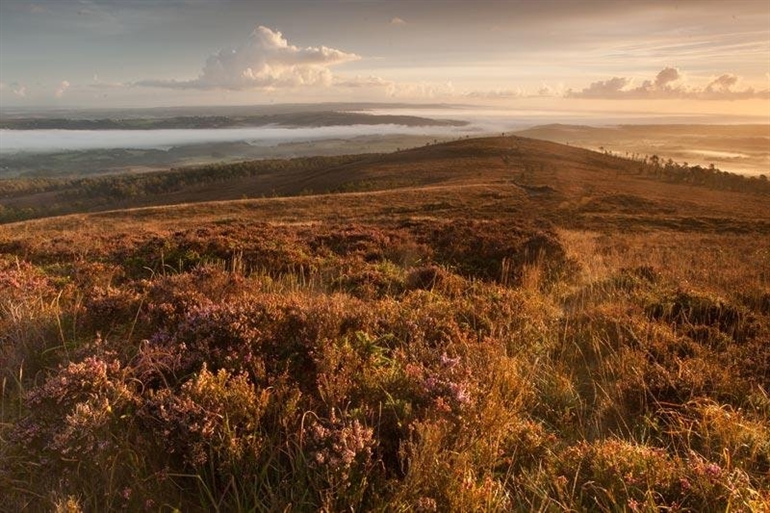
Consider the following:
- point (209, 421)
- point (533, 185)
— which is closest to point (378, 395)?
point (209, 421)

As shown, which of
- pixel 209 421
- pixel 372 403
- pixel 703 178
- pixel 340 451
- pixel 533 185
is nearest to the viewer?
pixel 340 451

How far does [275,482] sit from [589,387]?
3.11 meters

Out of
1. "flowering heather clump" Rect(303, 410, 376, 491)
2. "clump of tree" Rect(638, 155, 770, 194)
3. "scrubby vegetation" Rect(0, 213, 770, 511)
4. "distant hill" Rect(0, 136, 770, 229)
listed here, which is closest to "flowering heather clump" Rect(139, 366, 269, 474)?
"scrubby vegetation" Rect(0, 213, 770, 511)

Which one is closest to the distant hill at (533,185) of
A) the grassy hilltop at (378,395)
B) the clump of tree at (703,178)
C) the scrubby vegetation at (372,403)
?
the clump of tree at (703,178)

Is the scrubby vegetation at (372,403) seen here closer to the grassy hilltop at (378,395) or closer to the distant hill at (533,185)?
the grassy hilltop at (378,395)

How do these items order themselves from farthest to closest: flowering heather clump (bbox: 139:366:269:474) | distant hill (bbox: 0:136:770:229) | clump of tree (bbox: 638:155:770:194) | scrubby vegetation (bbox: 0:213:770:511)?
clump of tree (bbox: 638:155:770:194), distant hill (bbox: 0:136:770:229), flowering heather clump (bbox: 139:366:269:474), scrubby vegetation (bbox: 0:213:770:511)

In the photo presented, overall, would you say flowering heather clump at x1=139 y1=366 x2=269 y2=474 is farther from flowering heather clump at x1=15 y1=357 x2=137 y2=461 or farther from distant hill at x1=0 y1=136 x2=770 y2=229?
distant hill at x1=0 y1=136 x2=770 y2=229

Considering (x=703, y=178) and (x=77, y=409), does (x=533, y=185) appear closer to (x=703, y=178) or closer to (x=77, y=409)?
(x=703, y=178)

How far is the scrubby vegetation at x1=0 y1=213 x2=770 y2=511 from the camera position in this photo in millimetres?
2557

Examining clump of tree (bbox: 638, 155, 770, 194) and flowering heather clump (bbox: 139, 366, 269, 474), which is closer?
flowering heather clump (bbox: 139, 366, 269, 474)

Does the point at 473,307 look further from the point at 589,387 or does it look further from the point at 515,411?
the point at 515,411

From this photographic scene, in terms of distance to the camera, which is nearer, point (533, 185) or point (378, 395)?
point (378, 395)

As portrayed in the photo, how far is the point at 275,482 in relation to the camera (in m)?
2.62

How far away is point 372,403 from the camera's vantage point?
3.21 meters
